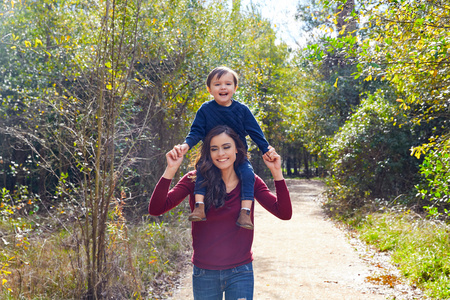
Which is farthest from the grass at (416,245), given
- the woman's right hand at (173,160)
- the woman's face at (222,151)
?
the woman's right hand at (173,160)

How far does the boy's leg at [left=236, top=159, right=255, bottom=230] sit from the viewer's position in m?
2.46

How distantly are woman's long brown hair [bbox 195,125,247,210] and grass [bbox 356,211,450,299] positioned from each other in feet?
13.1

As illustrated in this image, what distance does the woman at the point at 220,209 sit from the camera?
246cm

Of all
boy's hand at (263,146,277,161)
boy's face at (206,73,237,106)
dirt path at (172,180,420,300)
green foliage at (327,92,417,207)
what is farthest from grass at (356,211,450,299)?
boy's face at (206,73,237,106)

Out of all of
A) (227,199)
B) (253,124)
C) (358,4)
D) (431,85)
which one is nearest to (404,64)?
(358,4)

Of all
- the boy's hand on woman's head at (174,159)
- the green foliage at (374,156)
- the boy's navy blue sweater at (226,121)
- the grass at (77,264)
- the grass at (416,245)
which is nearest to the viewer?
the boy's hand on woman's head at (174,159)

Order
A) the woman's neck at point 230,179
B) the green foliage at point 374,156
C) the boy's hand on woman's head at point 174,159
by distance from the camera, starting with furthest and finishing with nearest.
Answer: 1. the green foliage at point 374,156
2. the woman's neck at point 230,179
3. the boy's hand on woman's head at point 174,159

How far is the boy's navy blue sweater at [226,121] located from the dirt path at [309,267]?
3.67 m

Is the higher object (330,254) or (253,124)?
(253,124)

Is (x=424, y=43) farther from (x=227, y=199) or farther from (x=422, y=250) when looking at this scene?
(x=227, y=199)

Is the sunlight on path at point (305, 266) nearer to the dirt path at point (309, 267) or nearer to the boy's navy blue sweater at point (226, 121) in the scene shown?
the dirt path at point (309, 267)

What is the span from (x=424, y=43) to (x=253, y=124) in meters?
3.51

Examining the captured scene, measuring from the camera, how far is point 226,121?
9.19ft

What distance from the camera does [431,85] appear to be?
6.75 meters
